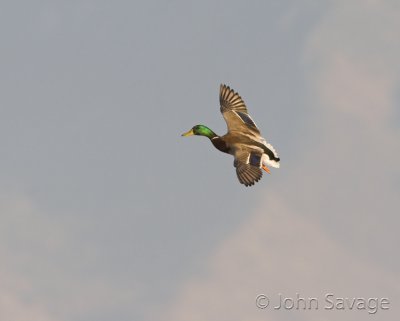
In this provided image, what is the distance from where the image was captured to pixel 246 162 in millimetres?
51031

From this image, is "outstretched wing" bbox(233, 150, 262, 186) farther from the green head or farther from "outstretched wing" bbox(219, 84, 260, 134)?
the green head

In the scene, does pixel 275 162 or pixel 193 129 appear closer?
pixel 275 162

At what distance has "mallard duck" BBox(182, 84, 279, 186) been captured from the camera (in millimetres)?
50494

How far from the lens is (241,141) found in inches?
2099

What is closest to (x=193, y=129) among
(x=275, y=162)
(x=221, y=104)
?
(x=221, y=104)

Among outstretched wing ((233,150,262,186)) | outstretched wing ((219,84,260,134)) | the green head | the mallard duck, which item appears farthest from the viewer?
the green head

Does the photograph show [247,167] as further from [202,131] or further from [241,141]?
[202,131]

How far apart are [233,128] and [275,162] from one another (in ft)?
13.7

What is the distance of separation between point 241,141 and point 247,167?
307cm

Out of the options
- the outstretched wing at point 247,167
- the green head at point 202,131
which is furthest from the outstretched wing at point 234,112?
the outstretched wing at point 247,167

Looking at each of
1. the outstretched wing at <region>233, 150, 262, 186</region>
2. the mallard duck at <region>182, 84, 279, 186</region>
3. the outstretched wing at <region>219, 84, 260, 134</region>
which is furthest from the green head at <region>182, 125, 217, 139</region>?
the outstretched wing at <region>233, 150, 262, 186</region>

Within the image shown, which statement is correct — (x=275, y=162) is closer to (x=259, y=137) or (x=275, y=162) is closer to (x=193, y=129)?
(x=259, y=137)

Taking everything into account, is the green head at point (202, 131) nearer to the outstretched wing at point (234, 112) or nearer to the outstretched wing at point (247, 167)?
the outstretched wing at point (234, 112)

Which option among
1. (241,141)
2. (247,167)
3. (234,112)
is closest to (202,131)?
(234,112)
